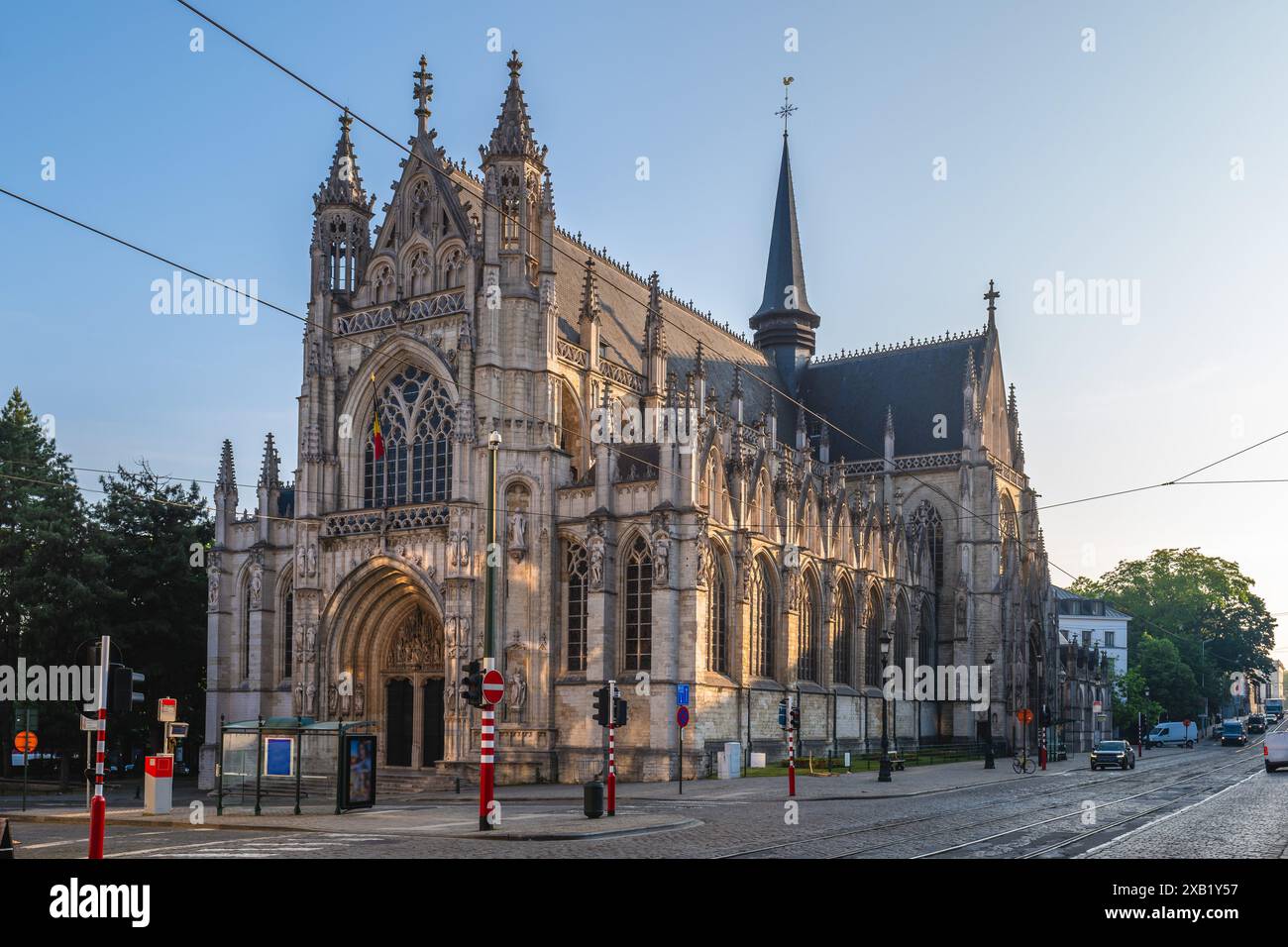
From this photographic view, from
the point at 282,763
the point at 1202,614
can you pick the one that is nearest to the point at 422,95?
the point at 282,763

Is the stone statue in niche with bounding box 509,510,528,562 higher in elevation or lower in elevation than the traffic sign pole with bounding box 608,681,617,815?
higher

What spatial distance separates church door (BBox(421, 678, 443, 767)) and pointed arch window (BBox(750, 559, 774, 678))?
10776 mm

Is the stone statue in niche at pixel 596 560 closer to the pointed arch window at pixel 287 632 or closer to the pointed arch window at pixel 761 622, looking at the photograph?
the pointed arch window at pixel 761 622

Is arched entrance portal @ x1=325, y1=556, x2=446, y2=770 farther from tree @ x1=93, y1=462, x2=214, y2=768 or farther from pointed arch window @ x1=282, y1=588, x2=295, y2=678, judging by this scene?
tree @ x1=93, y1=462, x2=214, y2=768

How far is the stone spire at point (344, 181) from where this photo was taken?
154ft

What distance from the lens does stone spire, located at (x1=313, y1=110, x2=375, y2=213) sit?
4703 centimetres

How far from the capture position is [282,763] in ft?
96.4

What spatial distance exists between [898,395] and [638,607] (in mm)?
30724

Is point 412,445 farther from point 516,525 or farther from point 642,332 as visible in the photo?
point 642,332

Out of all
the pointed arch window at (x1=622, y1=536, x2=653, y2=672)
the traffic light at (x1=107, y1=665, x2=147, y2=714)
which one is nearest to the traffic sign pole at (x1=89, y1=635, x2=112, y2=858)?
the traffic light at (x1=107, y1=665, x2=147, y2=714)

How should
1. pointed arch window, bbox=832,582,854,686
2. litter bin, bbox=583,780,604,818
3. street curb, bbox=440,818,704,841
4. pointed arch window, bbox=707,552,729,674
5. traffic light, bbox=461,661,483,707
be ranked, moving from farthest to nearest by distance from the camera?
1. pointed arch window, bbox=832,582,854,686
2. pointed arch window, bbox=707,552,729,674
3. litter bin, bbox=583,780,604,818
4. traffic light, bbox=461,661,483,707
5. street curb, bbox=440,818,704,841
